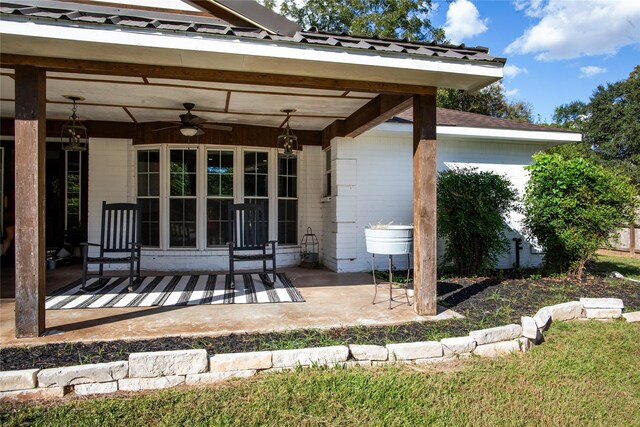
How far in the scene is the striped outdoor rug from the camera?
4367 mm

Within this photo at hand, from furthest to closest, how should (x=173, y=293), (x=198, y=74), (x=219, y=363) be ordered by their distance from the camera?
(x=173, y=293) < (x=198, y=74) < (x=219, y=363)

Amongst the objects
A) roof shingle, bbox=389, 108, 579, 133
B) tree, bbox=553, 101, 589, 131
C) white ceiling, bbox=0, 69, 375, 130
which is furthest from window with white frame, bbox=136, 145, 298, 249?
tree, bbox=553, 101, 589, 131

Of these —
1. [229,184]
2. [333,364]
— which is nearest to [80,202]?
[229,184]

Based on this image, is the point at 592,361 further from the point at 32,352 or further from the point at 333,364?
the point at 32,352

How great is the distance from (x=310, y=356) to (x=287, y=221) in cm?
455

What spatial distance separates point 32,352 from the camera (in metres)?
2.93

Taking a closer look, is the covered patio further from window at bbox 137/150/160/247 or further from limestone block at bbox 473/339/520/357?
limestone block at bbox 473/339/520/357

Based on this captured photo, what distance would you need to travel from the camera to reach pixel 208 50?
10.4ft

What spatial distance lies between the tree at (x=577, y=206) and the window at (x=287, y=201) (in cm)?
383

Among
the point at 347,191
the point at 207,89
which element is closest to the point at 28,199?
the point at 207,89

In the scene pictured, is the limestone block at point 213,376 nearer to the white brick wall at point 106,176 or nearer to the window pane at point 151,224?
the window pane at point 151,224

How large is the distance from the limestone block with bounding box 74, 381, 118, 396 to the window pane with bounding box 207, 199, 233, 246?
4.28 metres

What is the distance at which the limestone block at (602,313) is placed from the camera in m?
4.13

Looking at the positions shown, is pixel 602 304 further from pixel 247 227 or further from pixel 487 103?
pixel 487 103
